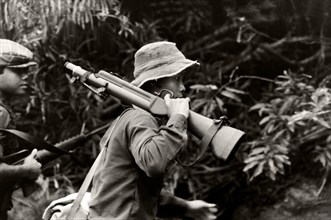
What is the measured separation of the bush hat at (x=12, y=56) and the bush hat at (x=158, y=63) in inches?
57.5

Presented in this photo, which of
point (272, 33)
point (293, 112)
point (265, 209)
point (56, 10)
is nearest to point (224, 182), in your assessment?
point (265, 209)

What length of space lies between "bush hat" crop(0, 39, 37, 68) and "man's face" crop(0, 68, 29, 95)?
41 mm

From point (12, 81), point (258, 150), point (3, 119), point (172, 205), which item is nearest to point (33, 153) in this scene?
point (3, 119)

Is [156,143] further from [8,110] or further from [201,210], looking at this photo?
[8,110]

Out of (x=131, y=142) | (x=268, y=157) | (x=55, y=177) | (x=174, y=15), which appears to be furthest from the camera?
(x=174, y=15)

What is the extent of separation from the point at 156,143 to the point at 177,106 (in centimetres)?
33

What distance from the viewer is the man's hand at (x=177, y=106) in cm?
306

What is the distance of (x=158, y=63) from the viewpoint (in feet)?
11.1

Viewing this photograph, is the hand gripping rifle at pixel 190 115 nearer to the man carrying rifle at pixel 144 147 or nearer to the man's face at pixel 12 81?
the man carrying rifle at pixel 144 147

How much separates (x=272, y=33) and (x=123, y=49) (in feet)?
5.23

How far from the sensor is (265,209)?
221 inches

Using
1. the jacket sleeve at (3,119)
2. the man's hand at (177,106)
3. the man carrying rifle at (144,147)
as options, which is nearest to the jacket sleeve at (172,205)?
the man carrying rifle at (144,147)

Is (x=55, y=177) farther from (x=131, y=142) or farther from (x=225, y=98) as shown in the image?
(x=131, y=142)

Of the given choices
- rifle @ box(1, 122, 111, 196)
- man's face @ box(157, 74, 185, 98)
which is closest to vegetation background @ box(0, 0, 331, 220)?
rifle @ box(1, 122, 111, 196)
